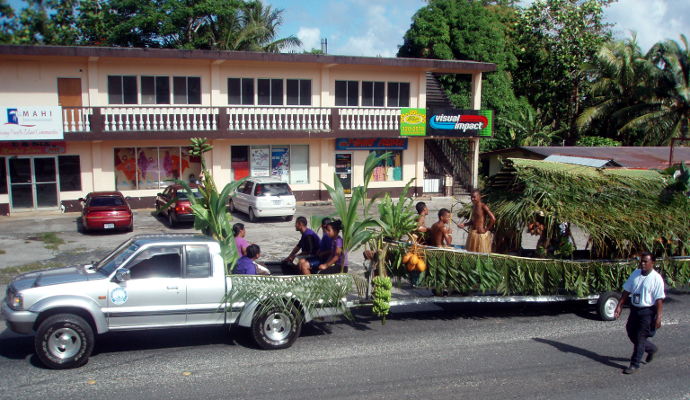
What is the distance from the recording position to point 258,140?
25.0 metres

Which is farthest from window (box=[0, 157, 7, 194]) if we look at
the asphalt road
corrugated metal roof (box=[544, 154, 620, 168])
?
corrugated metal roof (box=[544, 154, 620, 168])

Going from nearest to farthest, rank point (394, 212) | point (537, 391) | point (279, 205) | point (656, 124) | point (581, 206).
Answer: point (537, 391)
point (394, 212)
point (581, 206)
point (279, 205)
point (656, 124)

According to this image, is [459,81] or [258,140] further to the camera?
[459,81]

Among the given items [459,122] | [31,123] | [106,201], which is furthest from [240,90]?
[459,122]

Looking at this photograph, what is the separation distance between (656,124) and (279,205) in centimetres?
2071

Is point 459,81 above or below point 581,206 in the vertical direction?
above

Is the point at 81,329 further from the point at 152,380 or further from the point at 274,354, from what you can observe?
the point at 274,354

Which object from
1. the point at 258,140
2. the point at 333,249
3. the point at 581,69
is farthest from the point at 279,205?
the point at 581,69

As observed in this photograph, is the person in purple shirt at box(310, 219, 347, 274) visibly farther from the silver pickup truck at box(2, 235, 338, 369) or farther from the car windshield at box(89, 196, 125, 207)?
the car windshield at box(89, 196, 125, 207)

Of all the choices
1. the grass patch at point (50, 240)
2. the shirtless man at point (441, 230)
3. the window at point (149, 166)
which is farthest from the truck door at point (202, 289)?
the window at point (149, 166)

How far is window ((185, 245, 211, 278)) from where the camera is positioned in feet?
26.2

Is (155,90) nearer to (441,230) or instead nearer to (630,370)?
(441,230)

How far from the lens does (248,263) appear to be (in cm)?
851

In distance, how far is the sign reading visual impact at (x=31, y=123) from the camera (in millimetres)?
20281
